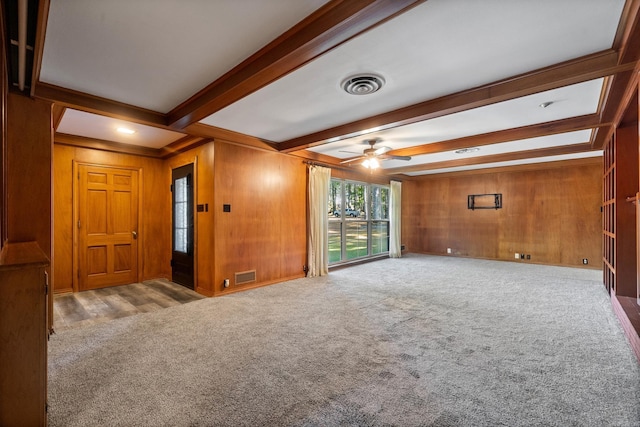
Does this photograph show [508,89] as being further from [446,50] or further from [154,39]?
[154,39]

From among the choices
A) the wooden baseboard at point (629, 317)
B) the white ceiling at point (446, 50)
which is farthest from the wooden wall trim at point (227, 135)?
the wooden baseboard at point (629, 317)

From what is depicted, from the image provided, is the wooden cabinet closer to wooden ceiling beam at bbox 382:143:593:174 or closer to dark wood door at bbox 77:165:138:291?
dark wood door at bbox 77:165:138:291

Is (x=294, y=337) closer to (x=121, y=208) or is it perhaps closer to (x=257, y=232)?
(x=257, y=232)

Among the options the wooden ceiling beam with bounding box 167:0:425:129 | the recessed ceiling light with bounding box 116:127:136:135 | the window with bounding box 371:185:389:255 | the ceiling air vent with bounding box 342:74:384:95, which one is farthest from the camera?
the window with bounding box 371:185:389:255

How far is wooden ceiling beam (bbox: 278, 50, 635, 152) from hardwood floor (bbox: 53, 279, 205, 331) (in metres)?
3.41

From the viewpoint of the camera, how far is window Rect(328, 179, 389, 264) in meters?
6.56

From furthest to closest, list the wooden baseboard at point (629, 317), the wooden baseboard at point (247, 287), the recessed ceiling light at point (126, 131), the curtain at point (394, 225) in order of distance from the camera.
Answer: the curtain at point (394, 225), the wooden baseboard at point (247, 287), the recessed ceiling light at point (126, 131), the wooden baseboard at point (629, 317)

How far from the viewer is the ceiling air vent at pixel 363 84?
257cm

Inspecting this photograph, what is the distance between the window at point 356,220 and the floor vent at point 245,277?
2149mm

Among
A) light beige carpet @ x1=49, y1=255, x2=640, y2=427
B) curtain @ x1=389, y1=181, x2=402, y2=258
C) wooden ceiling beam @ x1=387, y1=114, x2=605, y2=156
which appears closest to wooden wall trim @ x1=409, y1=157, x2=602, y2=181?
curtain @ x1=389, y1=181, x2=402, y2=258

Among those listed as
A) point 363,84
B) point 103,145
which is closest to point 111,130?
point 103,145

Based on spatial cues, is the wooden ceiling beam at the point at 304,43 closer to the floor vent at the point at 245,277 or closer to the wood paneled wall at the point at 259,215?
the wood paneled wall at the point at 259,215

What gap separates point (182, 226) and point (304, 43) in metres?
4.05

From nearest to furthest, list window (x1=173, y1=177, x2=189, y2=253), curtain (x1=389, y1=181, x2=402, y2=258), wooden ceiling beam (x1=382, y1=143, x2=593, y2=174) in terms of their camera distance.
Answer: window (x1=173, y1=177, x2=189, y2=253), wooden ceiling beam (x1=382, y1=143, x2=593, y2=174), curtain (x1=389, y1=181, x2=402, y2=258)
